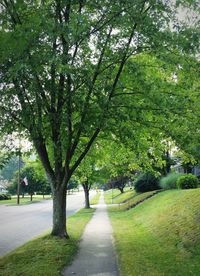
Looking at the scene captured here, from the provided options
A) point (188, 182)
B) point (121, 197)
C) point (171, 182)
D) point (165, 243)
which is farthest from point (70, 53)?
point (121, 197)

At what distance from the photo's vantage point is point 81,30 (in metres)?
10.0

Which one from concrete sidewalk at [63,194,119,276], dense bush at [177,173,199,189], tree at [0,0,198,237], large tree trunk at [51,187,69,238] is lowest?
concrete sidewalk at [63,194,119,276]

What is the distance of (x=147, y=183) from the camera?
38.1 metres

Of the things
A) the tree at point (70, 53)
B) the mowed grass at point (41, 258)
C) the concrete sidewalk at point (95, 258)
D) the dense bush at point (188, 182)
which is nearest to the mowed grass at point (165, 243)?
the concrete sidewalk at point (95, 258)

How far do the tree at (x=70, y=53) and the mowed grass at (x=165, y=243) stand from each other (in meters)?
4.25

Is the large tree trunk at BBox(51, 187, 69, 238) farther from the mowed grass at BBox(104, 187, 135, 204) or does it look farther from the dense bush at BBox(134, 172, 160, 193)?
the mowed grass at BBox(104, 187, 135, 204)

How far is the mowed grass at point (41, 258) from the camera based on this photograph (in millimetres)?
9266

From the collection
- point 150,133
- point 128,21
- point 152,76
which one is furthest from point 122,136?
point 128,21

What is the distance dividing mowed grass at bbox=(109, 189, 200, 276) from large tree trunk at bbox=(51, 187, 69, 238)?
2202 millimetres

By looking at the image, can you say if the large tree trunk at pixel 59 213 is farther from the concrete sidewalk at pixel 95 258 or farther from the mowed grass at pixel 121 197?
the mowed grass at pixel 121 197

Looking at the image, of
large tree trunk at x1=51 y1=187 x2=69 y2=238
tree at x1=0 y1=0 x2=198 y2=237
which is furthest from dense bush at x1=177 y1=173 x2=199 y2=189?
tree at x1=0 y1=0 x2=198 y2=237

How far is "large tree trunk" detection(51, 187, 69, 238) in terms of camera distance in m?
14.9

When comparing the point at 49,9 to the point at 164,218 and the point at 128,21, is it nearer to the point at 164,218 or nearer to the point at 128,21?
the point at 128,21

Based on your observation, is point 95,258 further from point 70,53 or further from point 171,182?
point 171,182
